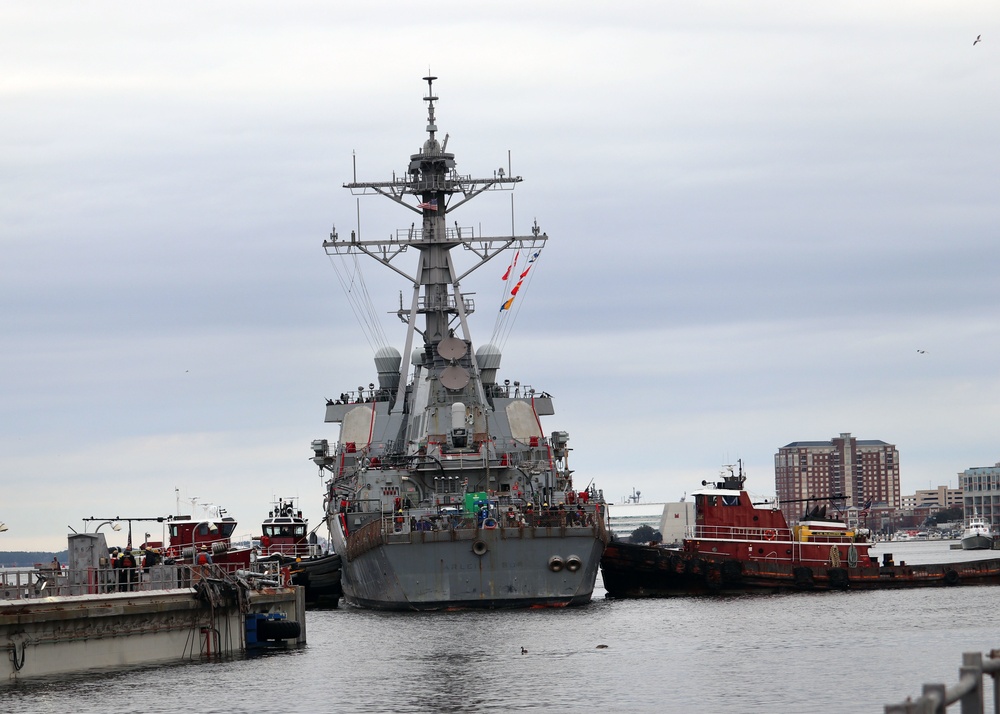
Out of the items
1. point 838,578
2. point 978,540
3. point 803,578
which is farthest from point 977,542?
point 803,578

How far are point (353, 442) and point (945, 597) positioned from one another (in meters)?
23.8

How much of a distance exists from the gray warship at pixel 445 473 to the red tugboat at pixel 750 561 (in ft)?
18.0

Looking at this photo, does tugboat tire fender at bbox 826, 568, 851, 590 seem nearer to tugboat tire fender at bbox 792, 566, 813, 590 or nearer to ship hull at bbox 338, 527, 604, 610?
tugboat tire fender at bbox 792, 566, 813, 590

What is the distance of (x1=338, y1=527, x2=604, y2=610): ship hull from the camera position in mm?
50188

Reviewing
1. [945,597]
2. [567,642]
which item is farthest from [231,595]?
[945,597]

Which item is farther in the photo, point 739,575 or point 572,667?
point 739,575

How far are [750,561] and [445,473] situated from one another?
14.5 metres

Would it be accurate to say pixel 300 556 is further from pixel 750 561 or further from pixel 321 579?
pixel 750 561

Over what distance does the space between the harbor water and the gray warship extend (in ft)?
5.29

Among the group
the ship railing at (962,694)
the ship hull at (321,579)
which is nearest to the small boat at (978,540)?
the ship hull at (321,579)

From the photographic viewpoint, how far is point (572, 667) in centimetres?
3450

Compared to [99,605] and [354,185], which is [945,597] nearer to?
[354,185]

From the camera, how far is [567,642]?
40.0 meters

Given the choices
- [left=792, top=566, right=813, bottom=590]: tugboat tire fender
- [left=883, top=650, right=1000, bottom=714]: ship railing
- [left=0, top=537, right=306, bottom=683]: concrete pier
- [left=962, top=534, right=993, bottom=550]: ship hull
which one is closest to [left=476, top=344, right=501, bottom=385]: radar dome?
[left=792, top=566, right=813, bottom=590]: tugboat tire fender
